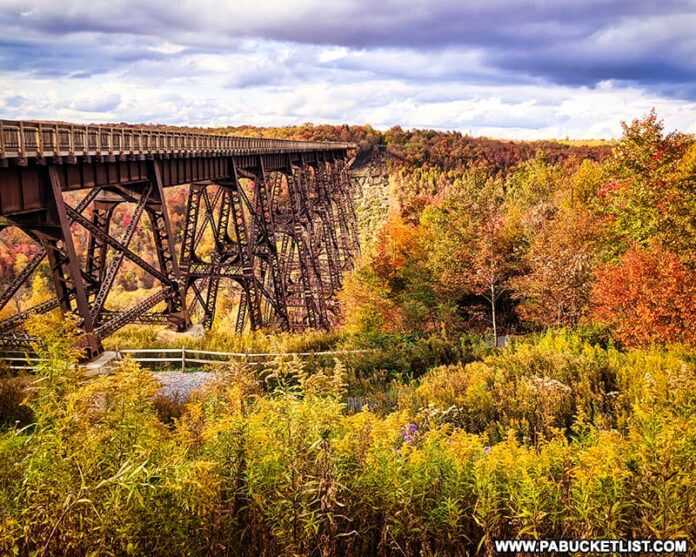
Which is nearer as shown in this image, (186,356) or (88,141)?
(88,141)

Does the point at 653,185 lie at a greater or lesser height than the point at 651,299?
greater

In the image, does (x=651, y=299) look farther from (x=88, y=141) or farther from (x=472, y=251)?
(x=88, y=141)

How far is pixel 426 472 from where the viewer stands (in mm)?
3352

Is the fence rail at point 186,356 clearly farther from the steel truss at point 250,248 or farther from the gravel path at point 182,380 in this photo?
the steel truss at point 250,248

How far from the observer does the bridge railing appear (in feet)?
29.7

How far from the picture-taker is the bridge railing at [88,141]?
9.04 m

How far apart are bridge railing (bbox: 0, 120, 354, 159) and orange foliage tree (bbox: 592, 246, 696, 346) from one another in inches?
503

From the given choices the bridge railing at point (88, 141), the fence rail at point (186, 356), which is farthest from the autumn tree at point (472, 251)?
the bridge railing at point (88, 141)

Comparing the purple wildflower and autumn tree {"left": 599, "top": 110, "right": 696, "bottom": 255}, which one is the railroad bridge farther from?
autumn tree {"left": 599, "top": 110, "right": 696, "bottom": 255}

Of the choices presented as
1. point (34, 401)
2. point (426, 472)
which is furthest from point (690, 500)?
point (34, 401)

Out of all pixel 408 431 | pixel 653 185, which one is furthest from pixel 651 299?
pixel 408 431

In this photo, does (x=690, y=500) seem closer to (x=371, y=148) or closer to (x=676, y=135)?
(x=676, y=135)

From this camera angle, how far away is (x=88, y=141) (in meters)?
11.3

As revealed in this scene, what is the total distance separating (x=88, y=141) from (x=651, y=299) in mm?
13364
